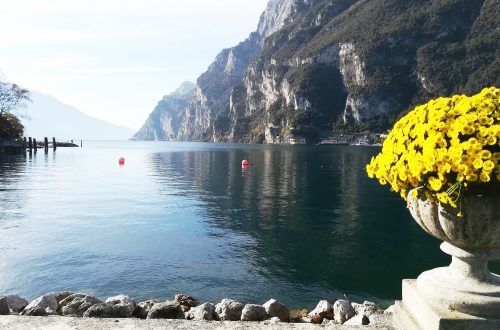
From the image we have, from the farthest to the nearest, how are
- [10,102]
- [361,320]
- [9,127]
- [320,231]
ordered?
[10,102] < [9,127] < [320,231] < [361,320]

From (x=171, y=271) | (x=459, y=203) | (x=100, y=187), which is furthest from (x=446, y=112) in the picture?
(x=100, y=187)

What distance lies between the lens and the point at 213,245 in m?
21.9

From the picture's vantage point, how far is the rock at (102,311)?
812 centimetres

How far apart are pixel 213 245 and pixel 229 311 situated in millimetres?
10946

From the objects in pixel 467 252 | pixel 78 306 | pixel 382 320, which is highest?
pixel 467 252

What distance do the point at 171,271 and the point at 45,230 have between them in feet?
36.6

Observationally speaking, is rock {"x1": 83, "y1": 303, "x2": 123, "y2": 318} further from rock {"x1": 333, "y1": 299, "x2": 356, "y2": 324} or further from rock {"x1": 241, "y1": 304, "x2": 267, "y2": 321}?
rock {"x1": 333, "y1": 299, "x2": 356, "y2": 324}

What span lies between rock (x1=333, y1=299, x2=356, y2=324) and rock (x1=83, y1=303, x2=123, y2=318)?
5.72 metres

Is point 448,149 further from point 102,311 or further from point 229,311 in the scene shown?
point 229,311

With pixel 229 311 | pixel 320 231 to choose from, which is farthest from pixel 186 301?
pixel 320 231

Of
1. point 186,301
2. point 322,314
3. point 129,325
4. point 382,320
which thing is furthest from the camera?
point 186,301

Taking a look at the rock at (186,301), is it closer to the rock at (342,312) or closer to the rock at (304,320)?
the rock at (304,320)

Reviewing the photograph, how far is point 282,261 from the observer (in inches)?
757

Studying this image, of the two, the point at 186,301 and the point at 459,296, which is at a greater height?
the point at 459,296
